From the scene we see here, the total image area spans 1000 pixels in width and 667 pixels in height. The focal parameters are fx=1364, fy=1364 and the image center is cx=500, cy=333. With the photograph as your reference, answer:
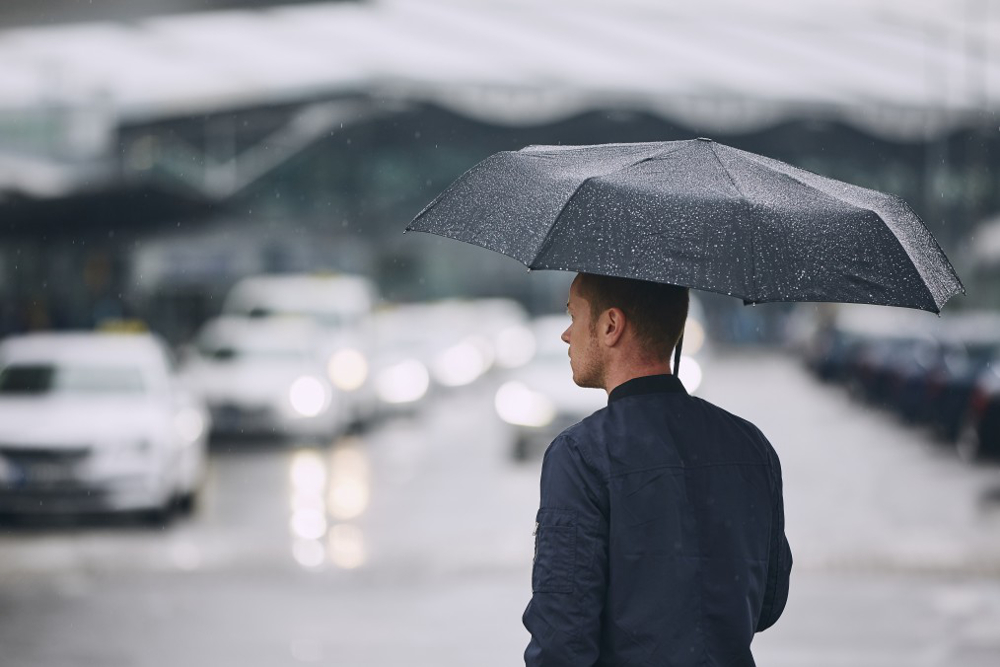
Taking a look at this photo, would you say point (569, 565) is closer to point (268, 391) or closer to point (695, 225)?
point (695, 225)

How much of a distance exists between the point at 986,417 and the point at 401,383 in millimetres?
10213

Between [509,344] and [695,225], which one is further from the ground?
[695,225]

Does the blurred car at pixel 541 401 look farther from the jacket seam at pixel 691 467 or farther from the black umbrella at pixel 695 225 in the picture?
the jacket seam at pixel 691 467

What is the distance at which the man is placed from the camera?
246 centimetres

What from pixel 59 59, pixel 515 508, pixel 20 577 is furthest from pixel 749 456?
pixel 59 59

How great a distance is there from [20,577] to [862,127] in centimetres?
4019

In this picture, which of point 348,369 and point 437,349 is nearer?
point 348,369

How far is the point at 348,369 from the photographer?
20.4 metres

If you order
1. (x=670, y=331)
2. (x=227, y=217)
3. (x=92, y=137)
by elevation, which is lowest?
(x=670, y=331)

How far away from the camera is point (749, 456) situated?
8.77 ft

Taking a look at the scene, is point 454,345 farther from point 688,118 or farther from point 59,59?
point 688,118

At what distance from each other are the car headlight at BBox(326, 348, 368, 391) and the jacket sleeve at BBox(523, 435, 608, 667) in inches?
671

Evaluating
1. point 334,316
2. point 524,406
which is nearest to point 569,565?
point 524,406

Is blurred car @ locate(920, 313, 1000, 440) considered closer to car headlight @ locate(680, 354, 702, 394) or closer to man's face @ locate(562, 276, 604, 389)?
car headlight @ locate(680, 354, 702, 394)
